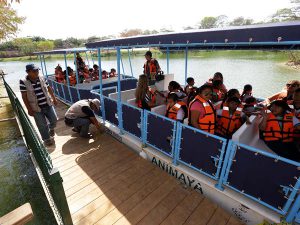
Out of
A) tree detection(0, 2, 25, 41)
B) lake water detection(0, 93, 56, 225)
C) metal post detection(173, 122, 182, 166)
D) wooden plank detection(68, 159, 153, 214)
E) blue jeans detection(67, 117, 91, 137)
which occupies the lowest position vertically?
lake water detection(0, 93, 56, 225)

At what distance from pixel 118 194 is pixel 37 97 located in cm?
317

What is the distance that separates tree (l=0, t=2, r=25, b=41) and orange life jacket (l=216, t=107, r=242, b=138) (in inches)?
686

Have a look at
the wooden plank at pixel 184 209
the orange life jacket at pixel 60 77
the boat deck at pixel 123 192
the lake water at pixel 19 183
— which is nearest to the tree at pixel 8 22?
the orange life jacket at pixel 60 77

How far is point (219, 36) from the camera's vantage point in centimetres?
288

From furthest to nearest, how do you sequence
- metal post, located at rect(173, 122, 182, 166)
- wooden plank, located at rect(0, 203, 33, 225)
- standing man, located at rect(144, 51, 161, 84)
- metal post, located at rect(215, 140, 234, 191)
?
standing man, located at rect(144, 51, 161, 84)
metal post, located at rect(173, 122, 182, 166)
metal post, located at rect(215, 140, 234, 191)
wooden plank, located at rect(0, 203, 33, 225)

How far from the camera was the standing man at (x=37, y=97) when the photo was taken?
4797 millimetres

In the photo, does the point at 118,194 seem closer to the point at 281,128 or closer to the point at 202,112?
the point at 202,112

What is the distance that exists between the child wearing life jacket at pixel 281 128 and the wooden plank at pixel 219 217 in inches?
58.0

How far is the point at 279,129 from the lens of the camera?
3.71 meters

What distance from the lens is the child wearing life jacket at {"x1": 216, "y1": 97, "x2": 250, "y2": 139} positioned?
413cm

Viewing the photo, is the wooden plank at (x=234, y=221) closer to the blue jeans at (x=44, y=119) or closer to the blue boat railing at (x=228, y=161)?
the blue boat railing at (x=228, y=161)

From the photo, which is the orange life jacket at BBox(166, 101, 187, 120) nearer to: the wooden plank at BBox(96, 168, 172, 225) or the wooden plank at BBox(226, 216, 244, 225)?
the wooden plank at BBox(96, 168, 172, 225)

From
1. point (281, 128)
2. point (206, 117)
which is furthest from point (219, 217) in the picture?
point (281, 128)

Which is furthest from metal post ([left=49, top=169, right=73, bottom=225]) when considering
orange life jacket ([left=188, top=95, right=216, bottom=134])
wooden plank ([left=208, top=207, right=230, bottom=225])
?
orange life jacket ([left=188, top=95, right=216, bottom=134])
